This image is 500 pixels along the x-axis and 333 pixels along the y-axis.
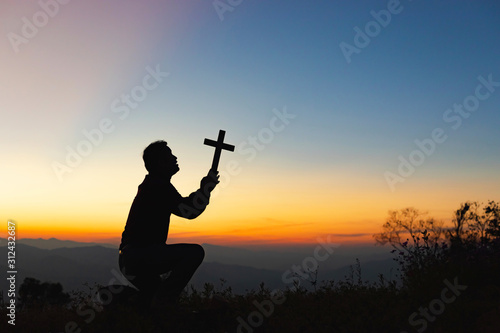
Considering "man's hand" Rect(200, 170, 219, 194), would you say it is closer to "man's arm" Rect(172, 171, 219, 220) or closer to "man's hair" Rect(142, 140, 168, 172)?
"man's arm" Rect(172, 171, 219, 220)

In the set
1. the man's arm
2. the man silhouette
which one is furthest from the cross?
the man's arm

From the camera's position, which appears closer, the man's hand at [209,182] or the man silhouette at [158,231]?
the man silhouette at [158,231]

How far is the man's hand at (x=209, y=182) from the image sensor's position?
24.1 ft

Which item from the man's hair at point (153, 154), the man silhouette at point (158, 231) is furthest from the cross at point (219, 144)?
the man's hair at point (153, 154)

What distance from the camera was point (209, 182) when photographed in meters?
7.48

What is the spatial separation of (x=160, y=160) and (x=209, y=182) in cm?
92

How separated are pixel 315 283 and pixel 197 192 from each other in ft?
13.3

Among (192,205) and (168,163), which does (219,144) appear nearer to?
(168,163)

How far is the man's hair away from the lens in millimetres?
7473

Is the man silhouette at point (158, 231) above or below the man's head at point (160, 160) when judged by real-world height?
below

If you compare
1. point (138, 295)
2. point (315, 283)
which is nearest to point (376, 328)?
point (315, 283)

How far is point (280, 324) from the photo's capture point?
7508 mm

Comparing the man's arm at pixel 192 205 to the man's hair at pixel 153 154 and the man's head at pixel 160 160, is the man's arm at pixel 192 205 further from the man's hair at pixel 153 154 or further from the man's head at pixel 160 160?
the man's hair at pixel 153 154

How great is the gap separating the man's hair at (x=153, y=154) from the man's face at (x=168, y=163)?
0.28ft
